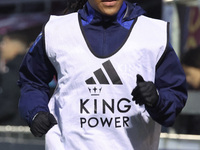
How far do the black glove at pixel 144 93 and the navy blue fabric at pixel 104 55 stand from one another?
0.10m

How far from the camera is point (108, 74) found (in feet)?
10.4

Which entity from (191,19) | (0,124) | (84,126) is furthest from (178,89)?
(0,124)

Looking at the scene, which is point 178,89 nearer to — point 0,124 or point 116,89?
point 116,89

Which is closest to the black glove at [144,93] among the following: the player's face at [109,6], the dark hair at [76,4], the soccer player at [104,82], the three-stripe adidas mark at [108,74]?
the soccer player at [104,82]

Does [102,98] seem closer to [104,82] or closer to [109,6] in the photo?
[104,82]

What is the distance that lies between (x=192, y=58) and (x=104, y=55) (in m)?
4.60

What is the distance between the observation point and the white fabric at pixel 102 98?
3.16 m

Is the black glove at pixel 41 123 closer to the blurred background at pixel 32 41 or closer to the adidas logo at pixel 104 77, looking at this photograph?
the adidas logo at pixel 104 77

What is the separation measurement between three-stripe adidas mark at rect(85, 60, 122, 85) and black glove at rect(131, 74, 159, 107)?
0.69 feet

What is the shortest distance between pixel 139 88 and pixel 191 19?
491 cm

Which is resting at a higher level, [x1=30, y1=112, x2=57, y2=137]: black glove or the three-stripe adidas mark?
the three-stripe adidas mark

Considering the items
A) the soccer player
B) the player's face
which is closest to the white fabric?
the soccer player

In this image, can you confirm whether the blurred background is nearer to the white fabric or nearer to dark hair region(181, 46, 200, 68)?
dark hair region(181, 46, 200, 68)

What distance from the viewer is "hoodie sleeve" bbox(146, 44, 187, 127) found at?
10.2 ft
